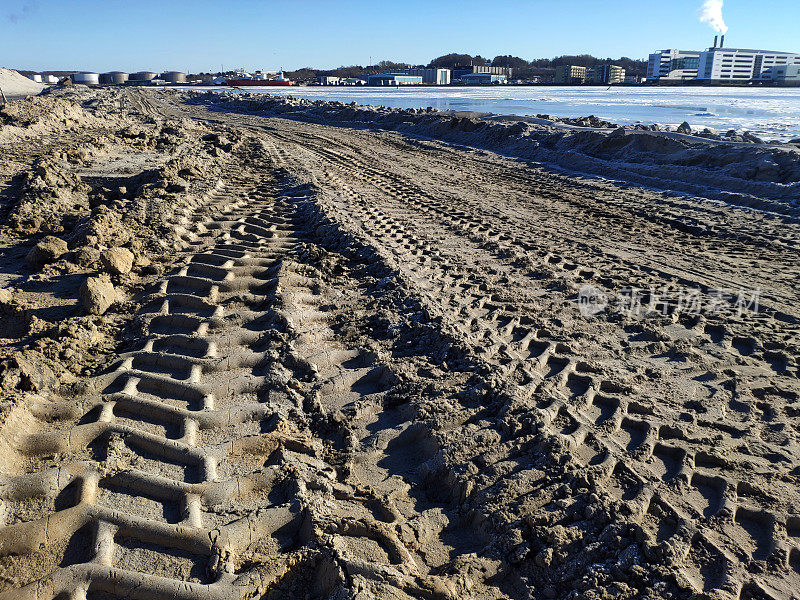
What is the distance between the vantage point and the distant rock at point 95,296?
4.34m

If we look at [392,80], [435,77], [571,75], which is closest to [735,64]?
[571,75]

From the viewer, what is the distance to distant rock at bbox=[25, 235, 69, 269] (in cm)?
527

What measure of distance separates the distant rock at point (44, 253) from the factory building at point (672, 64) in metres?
115

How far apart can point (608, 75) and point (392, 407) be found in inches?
4015

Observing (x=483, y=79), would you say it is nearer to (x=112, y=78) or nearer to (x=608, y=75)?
(x=608, y=75)

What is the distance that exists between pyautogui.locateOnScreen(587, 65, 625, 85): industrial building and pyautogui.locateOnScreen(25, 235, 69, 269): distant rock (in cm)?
9889

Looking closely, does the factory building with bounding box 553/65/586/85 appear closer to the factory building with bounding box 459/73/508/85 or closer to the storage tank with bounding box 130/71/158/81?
the factory building with bounding box 459/73/508/85

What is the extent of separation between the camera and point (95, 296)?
4355 millimetres

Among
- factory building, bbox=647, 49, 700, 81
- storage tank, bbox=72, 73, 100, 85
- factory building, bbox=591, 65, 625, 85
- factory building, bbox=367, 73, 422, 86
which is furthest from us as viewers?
factory building, bbox=647, 49, 700, 81

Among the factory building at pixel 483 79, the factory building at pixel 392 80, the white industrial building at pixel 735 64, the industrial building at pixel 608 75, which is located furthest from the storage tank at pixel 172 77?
the white industrial building at pixel 735 64

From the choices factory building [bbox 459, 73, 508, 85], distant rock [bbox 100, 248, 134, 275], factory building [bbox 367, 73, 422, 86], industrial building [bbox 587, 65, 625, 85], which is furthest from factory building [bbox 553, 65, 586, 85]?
distant rock [bbox 100, 248, 134, 275]

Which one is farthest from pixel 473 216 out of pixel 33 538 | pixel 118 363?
pixel 33 538

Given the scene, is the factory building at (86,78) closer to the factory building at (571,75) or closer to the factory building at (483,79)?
the factory building at (483,79)

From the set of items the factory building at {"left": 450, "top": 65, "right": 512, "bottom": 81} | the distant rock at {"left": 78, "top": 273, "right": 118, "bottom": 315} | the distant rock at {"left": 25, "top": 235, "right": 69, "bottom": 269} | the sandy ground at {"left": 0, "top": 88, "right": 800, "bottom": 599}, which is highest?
the factory building at {"left": 450, "top": 65, "right": 512, "bottom": 81}
